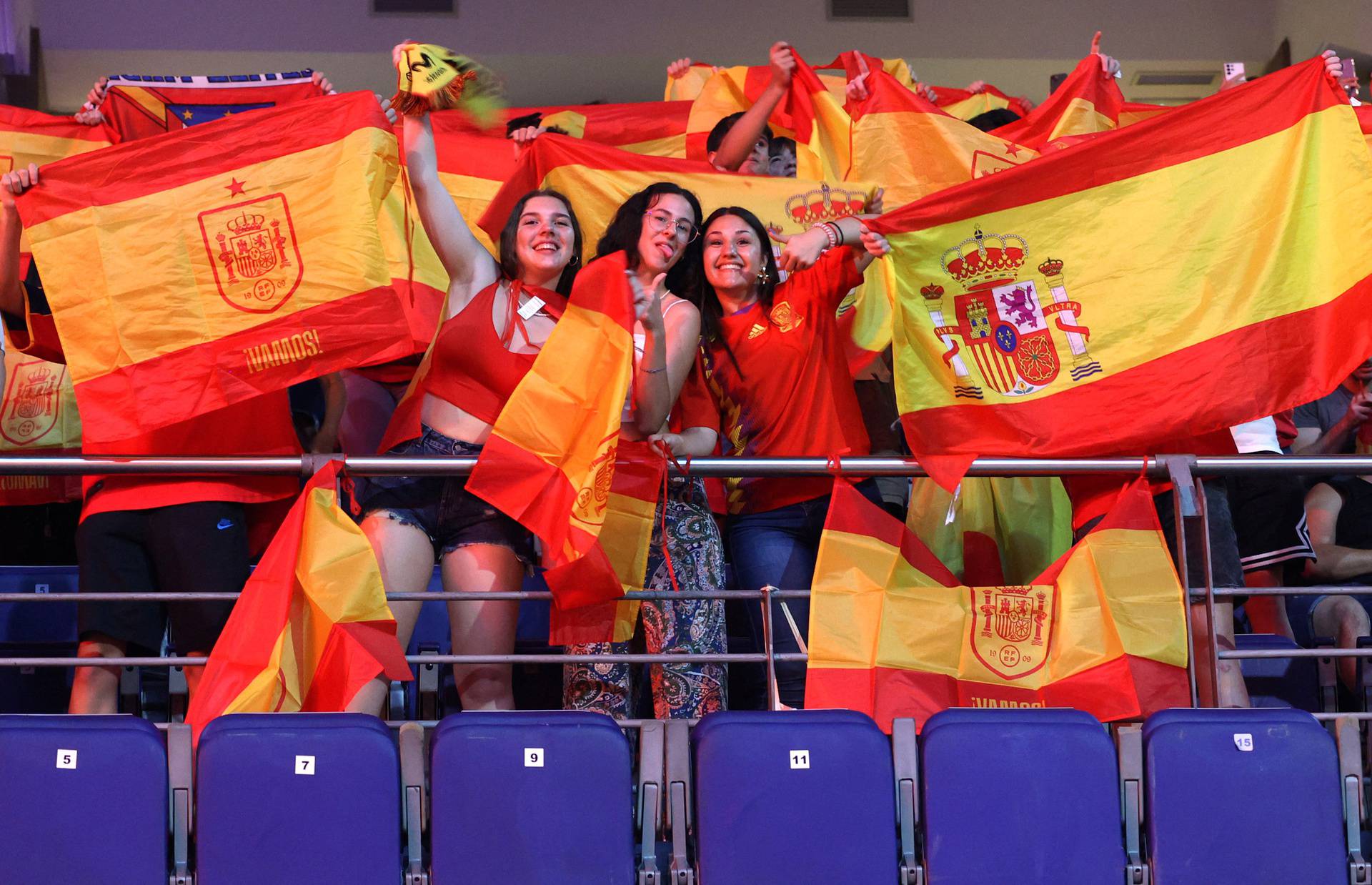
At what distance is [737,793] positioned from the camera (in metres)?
2.44

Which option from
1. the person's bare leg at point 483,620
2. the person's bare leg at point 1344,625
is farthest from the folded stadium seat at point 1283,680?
the person's bare leg at point 483,620

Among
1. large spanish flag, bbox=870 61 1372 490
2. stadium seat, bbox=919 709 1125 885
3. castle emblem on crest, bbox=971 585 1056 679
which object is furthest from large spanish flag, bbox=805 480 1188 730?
stadium seat, bbox=919 709 1125 885

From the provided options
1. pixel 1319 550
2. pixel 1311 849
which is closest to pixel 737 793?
pixel 1311 849

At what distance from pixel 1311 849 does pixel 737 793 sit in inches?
39.9

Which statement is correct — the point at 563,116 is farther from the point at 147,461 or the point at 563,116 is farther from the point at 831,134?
the point at 147,461

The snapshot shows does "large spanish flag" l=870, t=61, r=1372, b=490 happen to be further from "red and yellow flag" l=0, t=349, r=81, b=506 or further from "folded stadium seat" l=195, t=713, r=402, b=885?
"red and yellow flag" l=0, t=349, r=81, b=506

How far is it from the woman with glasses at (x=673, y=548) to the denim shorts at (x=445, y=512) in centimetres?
28

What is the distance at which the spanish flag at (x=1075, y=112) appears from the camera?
4.70m

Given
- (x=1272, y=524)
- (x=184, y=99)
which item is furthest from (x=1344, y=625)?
(x=184, y=99)

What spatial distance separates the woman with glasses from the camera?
3018 mm

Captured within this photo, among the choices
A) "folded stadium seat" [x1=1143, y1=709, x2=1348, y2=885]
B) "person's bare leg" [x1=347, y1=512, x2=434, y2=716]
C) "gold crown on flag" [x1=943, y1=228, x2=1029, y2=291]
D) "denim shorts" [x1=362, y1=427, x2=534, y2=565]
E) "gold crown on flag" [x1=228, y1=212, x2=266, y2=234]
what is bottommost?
"folded stadium seat" [x1=1143, y1=709, x2=1348, y2=885]

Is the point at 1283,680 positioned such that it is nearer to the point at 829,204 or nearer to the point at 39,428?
the point at 829,204

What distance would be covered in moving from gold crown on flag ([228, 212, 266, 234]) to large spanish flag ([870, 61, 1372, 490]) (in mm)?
1505

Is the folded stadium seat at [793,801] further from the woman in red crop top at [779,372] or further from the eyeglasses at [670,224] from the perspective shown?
the eyeglasses at [670,224]
